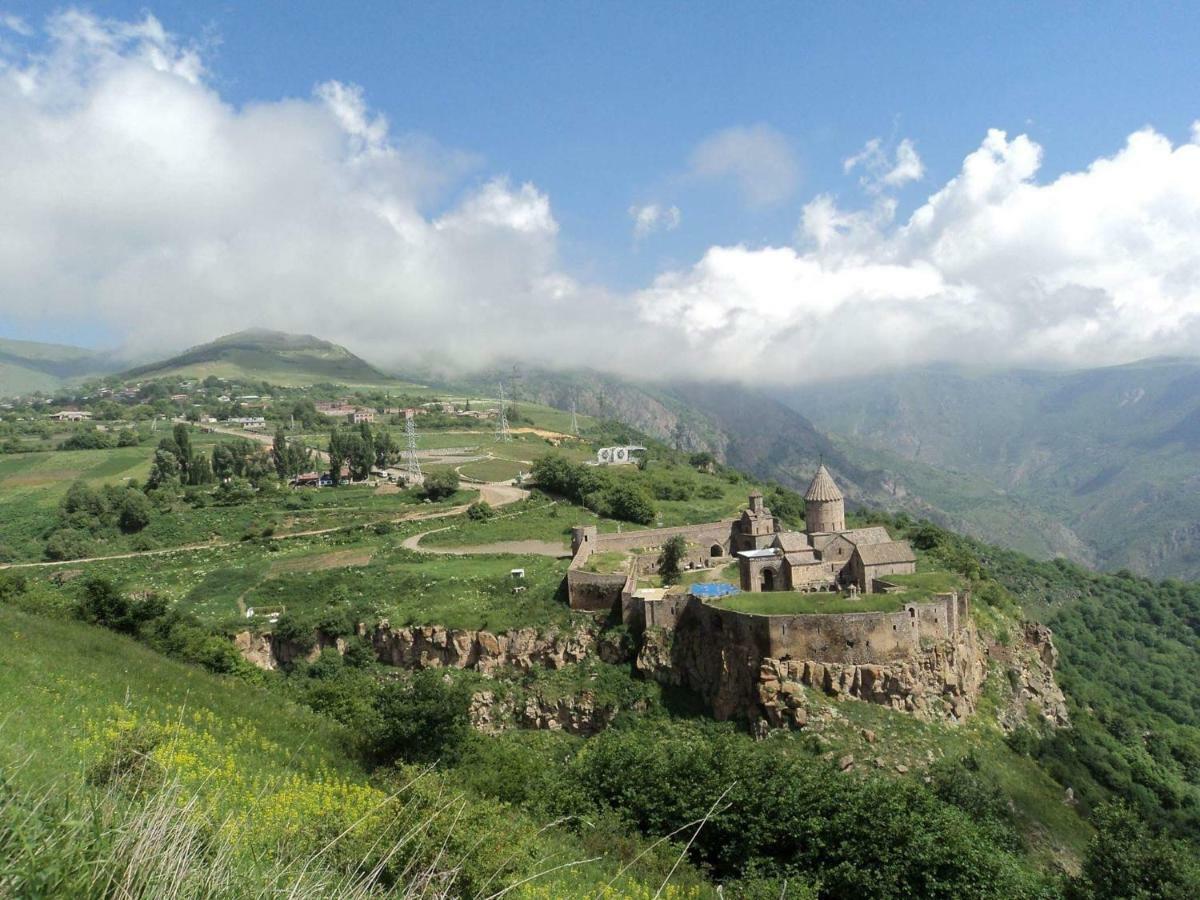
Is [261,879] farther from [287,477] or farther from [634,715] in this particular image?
[287,477]

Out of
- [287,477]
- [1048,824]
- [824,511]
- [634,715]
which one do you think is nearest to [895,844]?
[1048,824]

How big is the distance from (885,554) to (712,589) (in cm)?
937

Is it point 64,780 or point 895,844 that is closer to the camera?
point 64,780

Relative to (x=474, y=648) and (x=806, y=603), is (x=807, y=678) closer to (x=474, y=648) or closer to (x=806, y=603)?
(x=806, y=603)

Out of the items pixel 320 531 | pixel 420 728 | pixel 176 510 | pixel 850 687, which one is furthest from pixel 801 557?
pixel 176 510

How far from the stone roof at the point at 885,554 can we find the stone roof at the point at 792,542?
3.22 m

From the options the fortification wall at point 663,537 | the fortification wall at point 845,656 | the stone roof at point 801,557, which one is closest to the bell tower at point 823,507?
the stone roof at point 801,557

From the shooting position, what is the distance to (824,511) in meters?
42.2

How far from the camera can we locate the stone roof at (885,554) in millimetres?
36656

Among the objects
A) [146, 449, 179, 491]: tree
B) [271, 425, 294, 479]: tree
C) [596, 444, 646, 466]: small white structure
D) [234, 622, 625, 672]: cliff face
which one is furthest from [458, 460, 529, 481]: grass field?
[234, 622, 625, 672]: cliff face

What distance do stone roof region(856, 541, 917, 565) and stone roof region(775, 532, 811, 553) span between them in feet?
A: 10.6

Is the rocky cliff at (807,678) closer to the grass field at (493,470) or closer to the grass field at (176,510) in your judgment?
the grass field at (176,510)

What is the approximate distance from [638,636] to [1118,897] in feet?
71.2

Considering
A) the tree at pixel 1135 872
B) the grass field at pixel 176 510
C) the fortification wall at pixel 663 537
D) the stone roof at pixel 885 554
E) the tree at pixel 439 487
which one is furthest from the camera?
the tree at pixel 439 487
